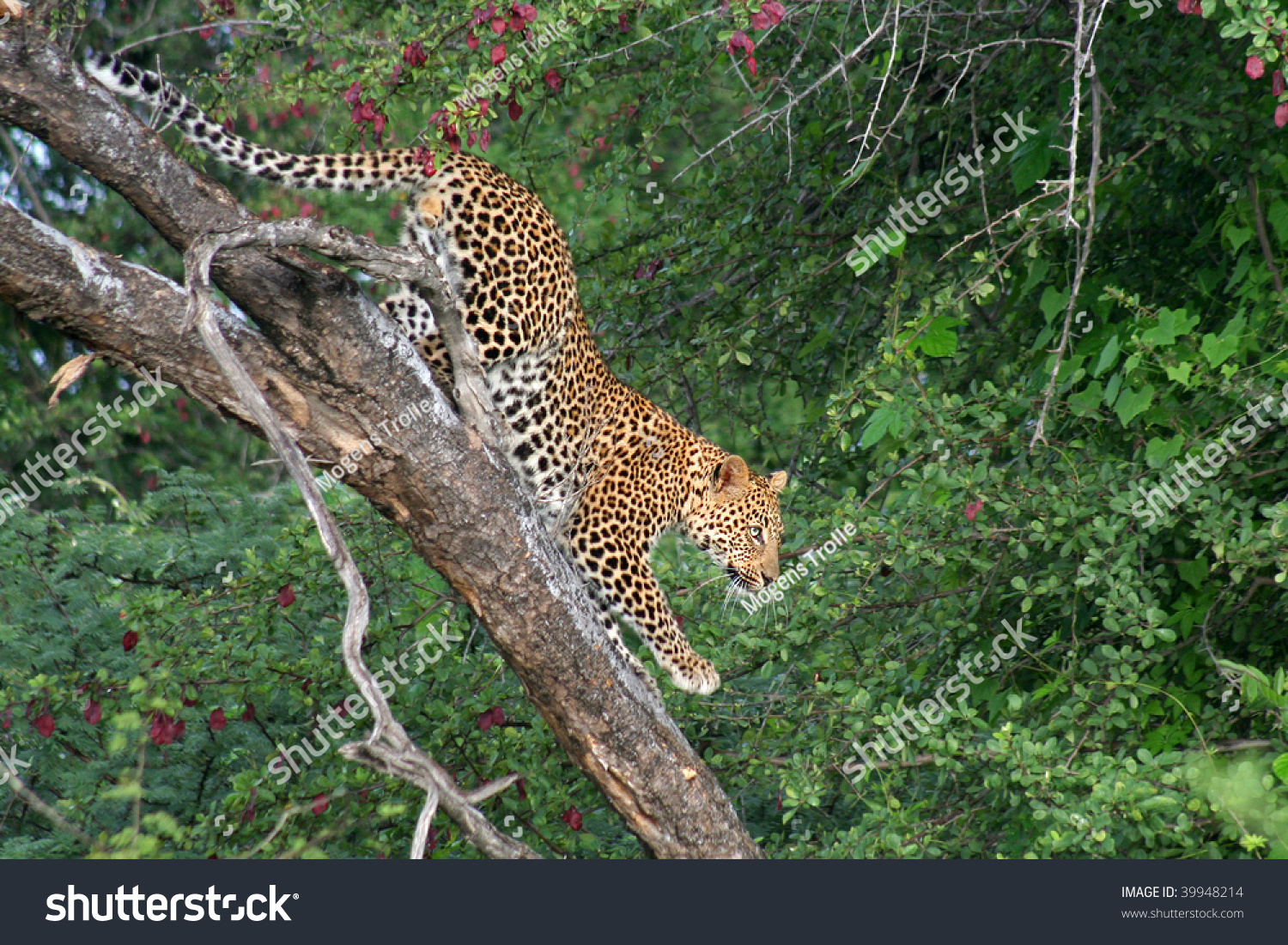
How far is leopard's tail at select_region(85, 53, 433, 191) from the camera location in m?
3.96

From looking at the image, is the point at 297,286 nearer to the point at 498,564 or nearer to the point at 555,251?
the point at 498,564

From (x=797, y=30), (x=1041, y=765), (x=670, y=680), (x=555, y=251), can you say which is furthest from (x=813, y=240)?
(x=1041, y=765)

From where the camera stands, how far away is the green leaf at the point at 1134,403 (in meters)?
4.29

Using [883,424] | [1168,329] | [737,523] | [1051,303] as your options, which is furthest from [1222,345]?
[737,523]

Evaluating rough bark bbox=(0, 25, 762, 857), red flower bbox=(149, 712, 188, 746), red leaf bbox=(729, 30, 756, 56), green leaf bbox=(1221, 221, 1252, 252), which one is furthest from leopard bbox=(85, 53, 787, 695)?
green leaf bbox=(1221, 221, 1252, 252)

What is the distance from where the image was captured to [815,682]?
185 inches

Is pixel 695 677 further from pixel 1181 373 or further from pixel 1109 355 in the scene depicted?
pixel 1181 373

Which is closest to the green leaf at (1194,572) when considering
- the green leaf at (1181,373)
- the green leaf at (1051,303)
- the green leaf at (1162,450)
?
the green leaf at (1162,450)

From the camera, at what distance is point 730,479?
20.3ft

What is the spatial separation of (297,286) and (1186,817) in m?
2.95

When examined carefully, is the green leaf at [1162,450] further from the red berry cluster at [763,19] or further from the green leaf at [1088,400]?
the red berry cluster at [763,19]

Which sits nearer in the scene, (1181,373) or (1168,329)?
(1181,373)

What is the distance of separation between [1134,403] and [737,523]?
2240 millimetres

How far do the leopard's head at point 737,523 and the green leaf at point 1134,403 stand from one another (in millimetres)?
2048
